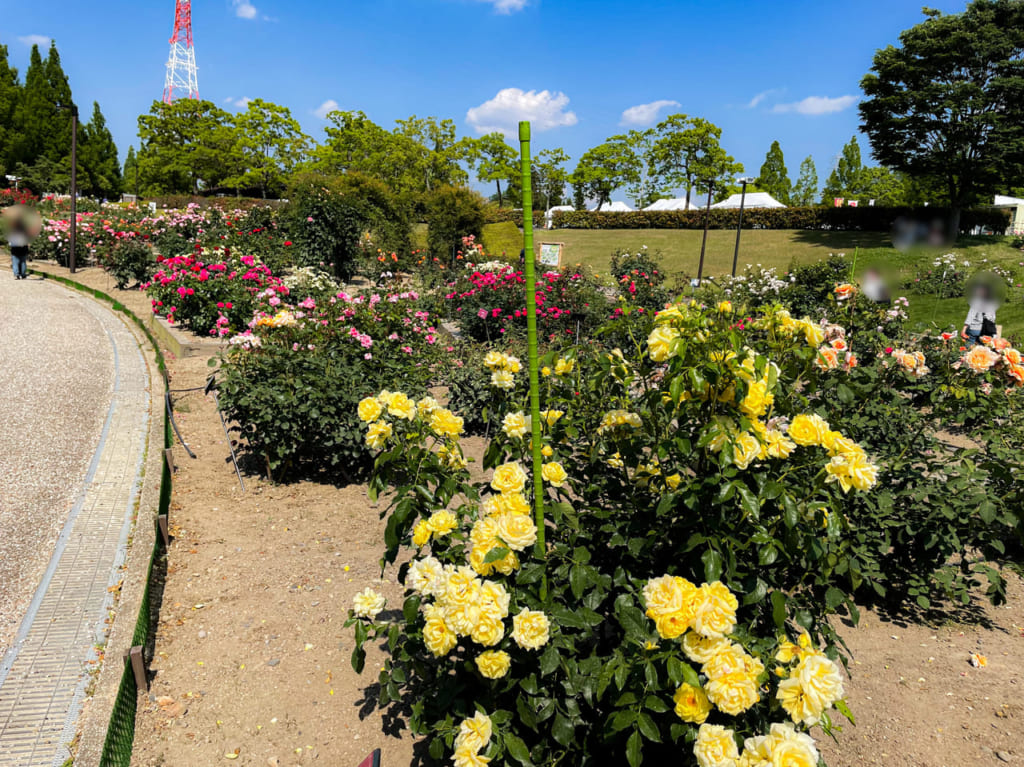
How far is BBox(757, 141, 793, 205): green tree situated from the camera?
5109 cm

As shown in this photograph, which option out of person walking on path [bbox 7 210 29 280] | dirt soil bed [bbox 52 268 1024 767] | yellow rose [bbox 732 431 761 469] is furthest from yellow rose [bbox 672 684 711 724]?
person walking on path [bbox 7 210 29 280]

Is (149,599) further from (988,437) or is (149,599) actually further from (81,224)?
(81,224)

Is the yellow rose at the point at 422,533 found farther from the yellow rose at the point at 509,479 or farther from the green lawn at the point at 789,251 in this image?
the green lawn at the point at 789,251

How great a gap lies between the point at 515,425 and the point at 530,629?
0.70m

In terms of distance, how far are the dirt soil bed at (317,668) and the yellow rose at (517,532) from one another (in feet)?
4.75

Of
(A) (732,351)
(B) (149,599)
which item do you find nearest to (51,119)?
(B) (149,599)

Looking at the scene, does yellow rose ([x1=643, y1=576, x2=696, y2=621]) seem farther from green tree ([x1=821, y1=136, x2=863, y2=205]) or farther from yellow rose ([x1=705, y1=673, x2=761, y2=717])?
green tree ([x1=821, y1=136, x2=863, y2=205])

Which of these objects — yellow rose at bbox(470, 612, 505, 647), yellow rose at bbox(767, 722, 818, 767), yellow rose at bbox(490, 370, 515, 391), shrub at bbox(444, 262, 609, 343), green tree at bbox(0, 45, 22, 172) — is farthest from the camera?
green tree at bbox(0, 45, 22, 172)

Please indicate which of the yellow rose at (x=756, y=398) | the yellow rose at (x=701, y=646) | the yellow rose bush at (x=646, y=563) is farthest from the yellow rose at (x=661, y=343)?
the yellow rose at (x=701, y=646)

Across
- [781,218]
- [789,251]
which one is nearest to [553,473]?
[789,251]

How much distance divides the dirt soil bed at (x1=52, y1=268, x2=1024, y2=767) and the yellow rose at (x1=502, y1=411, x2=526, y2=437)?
4.87ft

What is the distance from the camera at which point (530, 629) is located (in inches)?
58.9

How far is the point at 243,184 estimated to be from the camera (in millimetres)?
42469

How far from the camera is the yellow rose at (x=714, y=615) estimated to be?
129 centimetres
